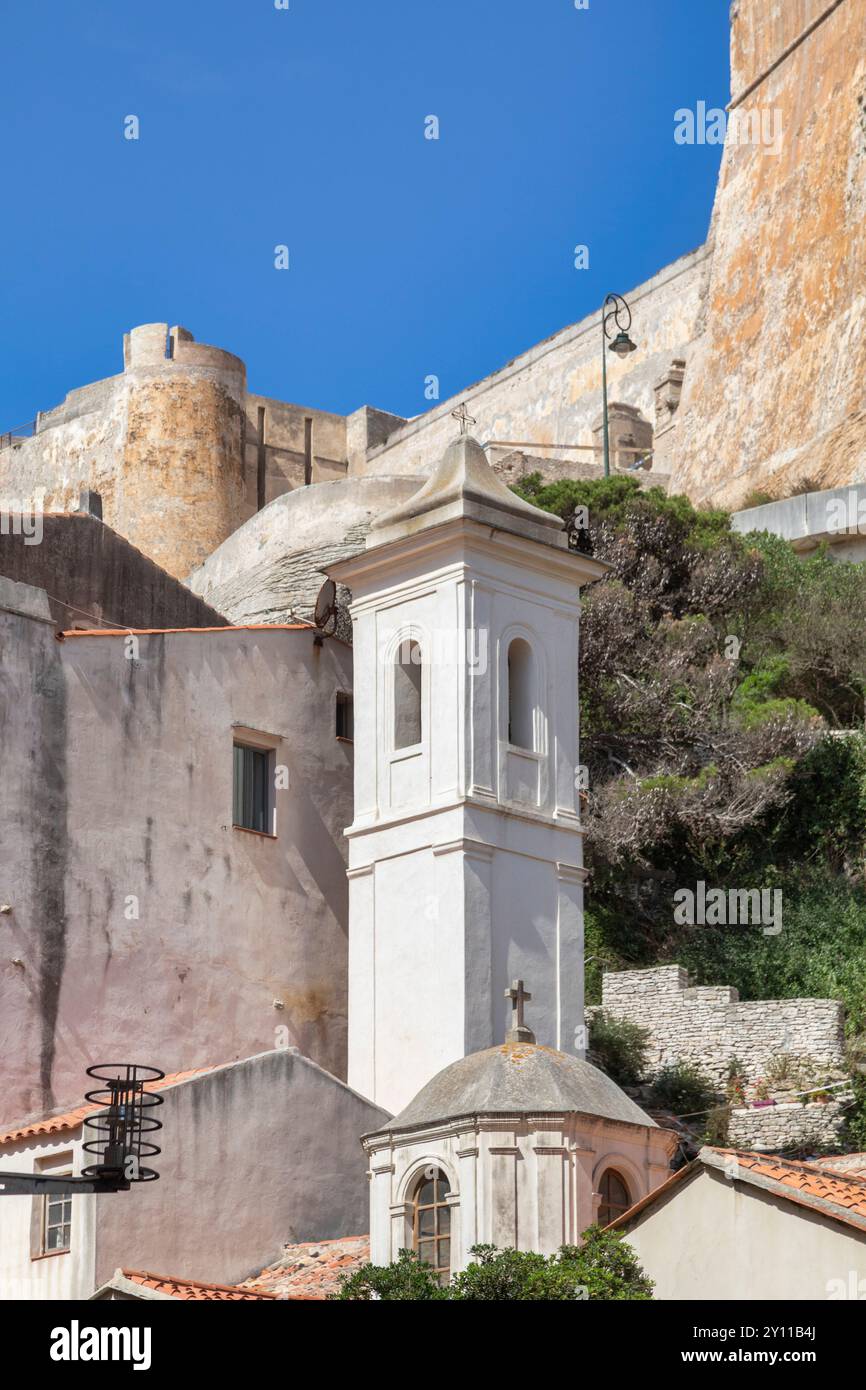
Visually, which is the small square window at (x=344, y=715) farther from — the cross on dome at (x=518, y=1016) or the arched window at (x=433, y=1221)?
the arched window at (x=433, y=1221)

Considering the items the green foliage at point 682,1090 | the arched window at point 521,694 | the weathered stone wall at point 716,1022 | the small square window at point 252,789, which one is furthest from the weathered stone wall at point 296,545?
the green foliage at point 682,1090

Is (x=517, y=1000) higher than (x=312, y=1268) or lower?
higher

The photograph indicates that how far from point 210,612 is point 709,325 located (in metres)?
17.7

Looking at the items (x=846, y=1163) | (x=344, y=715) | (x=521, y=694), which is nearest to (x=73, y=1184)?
(x=846, y=1163)

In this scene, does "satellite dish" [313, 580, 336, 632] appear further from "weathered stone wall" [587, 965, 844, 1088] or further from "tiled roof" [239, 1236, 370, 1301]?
"tiled roof" [239, 1236, 370, 1301]

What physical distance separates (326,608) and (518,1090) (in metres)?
10.7

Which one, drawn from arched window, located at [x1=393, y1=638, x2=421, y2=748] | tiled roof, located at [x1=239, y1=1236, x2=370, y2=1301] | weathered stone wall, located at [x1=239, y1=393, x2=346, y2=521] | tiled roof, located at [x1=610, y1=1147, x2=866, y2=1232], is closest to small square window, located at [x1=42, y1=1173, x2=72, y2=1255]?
tiled roof, located at [x1=239, y1=1236, x2=370, y2=1301]

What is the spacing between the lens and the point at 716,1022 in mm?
31156

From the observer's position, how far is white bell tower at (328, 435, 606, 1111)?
28000mm

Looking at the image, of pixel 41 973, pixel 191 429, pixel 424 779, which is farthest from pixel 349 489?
pixel 191 429

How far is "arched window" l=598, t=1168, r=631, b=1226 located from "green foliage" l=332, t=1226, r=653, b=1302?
2.49 metres

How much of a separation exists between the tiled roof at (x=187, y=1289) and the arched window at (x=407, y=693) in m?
8.11

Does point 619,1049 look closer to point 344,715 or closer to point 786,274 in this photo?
point 344,715
